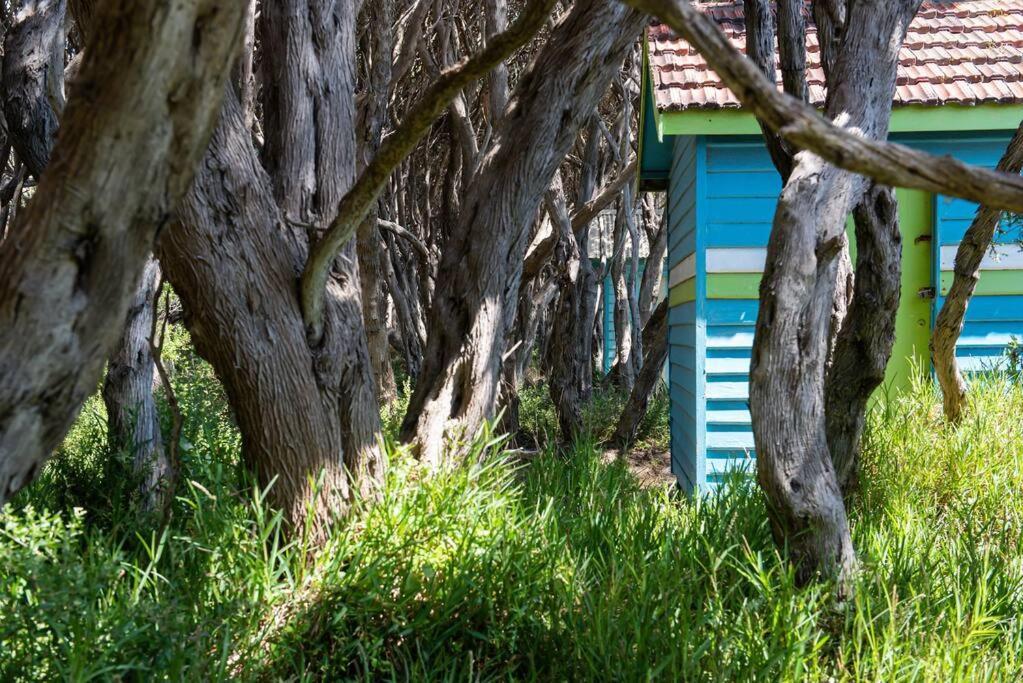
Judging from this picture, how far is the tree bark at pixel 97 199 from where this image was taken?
159cm

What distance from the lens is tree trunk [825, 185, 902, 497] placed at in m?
4.53

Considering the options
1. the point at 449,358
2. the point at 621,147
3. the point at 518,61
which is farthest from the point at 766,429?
the point at 518,61

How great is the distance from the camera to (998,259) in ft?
26.6

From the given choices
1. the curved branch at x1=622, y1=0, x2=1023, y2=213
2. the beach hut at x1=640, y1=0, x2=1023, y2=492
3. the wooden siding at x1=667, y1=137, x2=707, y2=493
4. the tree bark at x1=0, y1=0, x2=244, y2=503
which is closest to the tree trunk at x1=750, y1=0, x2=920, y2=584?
the curved branch at x1=622, y1=0, x2=1023, y2=213

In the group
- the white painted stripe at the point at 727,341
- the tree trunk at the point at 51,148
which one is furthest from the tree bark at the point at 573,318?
the tree trunk at the point at 51,148

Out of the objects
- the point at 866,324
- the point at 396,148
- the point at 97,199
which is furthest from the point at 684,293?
the point at 97,199

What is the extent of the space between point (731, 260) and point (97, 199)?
6.68 m

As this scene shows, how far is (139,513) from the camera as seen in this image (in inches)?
179

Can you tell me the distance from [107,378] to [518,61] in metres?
10.5

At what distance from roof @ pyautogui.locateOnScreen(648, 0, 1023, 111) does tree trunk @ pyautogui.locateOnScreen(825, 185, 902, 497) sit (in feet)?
9.41

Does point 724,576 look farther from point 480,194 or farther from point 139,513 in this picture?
point 139,513

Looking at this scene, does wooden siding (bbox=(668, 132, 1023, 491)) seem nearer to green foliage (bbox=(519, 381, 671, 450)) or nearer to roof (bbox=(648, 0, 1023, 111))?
roof (bbox=(648, 0, 1023, 111))

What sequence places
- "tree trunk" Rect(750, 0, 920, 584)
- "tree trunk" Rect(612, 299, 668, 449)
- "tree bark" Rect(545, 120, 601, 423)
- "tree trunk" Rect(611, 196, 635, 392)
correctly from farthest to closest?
"tree trunk" Rect(611, 196, 635, 392)
"tree trunk" Rect(612, 299, 668, 449)
"tree bark" Rect(545, 120, 601, 423)
"tree trunk" Rect(750, 0, 920, 584)

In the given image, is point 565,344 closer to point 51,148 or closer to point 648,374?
point 648,374
